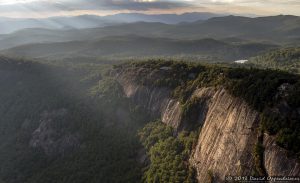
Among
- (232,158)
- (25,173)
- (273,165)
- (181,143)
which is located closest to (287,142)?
(273,165)

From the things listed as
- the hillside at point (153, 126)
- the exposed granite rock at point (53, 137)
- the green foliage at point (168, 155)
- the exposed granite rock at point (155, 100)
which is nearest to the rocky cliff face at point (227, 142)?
the hillside at point (153, 126)

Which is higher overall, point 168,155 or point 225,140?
point 225,140

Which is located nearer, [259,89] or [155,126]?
[259,89]

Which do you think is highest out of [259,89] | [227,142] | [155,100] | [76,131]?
[259,89]

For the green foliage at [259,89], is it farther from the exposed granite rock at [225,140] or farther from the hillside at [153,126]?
the exposed granite rock at [225,140]

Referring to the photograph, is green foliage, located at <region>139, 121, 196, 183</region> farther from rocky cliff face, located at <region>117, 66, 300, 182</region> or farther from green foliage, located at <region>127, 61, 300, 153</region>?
green foliage, located at <region>127, 61, 300, 153</region>

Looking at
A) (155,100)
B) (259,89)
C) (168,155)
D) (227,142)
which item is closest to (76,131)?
(155,100)

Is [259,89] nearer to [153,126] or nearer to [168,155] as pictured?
[168,155]

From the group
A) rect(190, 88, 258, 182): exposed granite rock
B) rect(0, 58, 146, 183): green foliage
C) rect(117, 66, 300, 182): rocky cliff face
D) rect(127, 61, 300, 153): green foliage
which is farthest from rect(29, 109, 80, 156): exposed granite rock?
rect(190, 88, 258, 182): exposed granite rock

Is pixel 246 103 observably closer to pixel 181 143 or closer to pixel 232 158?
pixel 232 158
